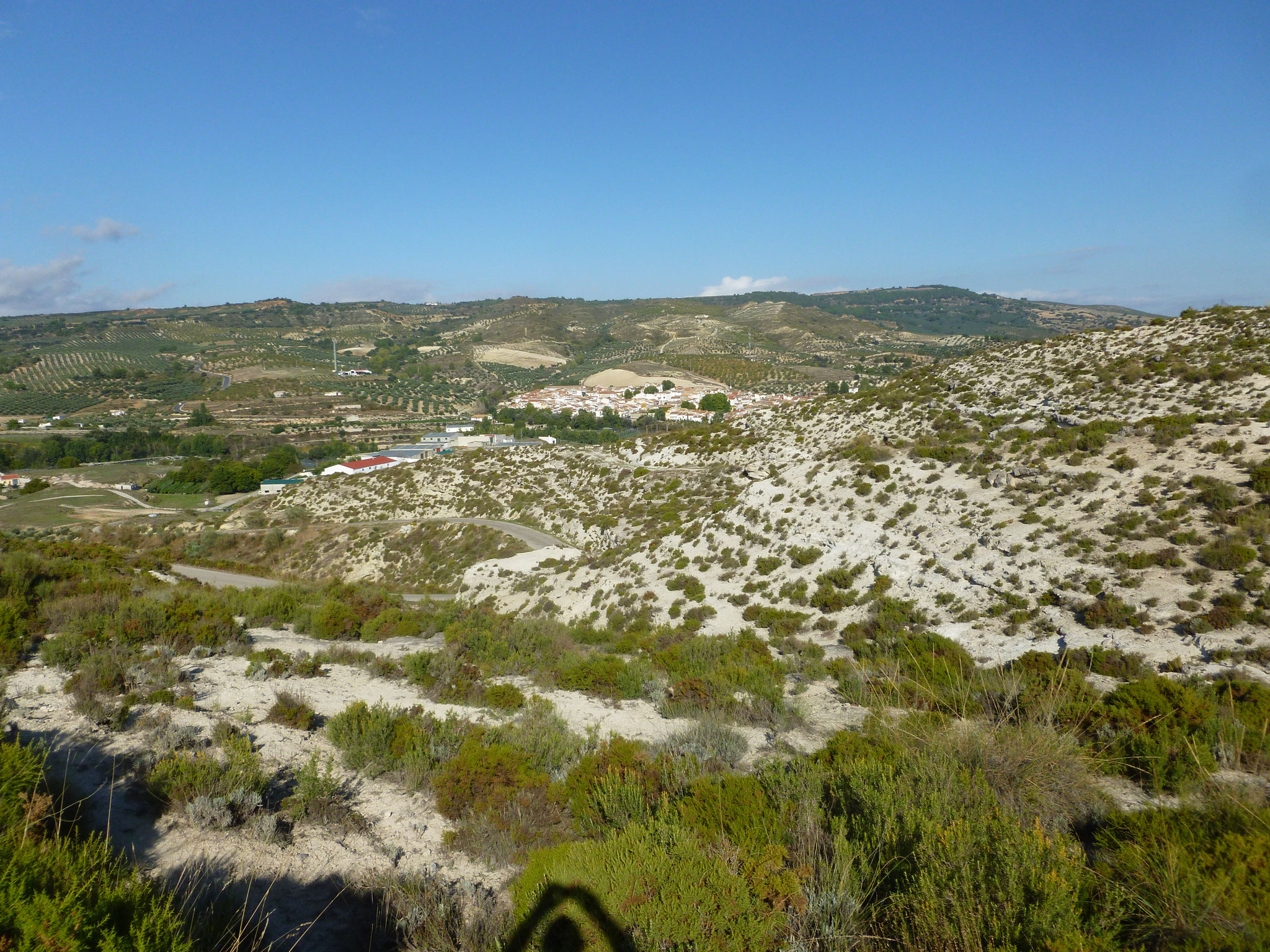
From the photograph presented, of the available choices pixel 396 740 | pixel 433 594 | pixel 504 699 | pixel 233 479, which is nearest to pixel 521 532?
pixel 433 594

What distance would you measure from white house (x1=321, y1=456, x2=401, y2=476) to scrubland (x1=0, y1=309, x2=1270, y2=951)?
129 feet

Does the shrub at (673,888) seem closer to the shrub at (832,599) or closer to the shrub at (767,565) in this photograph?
the shrub at (832,599)

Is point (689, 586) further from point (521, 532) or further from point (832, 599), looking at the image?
point (521, 532)

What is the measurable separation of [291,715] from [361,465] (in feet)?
198

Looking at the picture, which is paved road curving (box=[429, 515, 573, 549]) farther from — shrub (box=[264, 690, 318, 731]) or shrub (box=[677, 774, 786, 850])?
shrub (box=[677, 774, 786, 850])

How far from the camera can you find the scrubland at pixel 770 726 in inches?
136

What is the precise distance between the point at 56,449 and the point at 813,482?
105778mm

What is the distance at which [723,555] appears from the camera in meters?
21.1

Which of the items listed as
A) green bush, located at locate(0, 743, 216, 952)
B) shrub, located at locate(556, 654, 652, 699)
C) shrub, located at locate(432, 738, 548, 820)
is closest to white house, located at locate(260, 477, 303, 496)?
shrub, located at locate(556, 654, 652, 699)

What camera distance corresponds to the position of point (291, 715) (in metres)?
7.52

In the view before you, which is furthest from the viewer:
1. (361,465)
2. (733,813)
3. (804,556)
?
(361,465)

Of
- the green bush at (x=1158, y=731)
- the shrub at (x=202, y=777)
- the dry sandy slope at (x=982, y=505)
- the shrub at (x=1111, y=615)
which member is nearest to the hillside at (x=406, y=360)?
the dry sandy slope at (x=982, y=505)

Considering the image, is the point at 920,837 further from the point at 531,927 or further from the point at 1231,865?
the point at 531,927

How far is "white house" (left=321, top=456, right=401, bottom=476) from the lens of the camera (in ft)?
197
